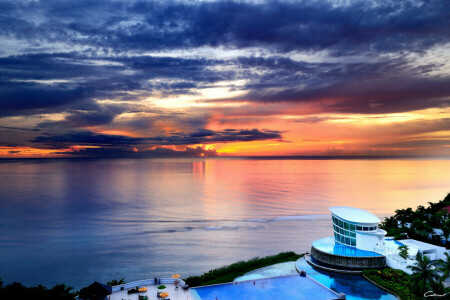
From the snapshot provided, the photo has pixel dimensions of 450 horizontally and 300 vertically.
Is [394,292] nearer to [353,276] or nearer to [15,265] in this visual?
[353,276]

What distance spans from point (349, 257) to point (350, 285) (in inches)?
205

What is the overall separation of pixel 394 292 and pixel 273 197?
86.8 metres

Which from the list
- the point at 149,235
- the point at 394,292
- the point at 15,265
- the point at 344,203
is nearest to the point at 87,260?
the point at 15,265

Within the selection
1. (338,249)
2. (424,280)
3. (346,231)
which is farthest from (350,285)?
(346,231)

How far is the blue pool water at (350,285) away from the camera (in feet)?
113

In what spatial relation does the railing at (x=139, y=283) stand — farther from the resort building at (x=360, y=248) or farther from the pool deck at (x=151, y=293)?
the resort building at (x=360, y=248)

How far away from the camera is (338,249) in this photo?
45.2 meters

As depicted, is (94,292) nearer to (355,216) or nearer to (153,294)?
(153,294)

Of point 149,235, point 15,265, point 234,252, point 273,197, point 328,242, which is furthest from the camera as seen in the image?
point 273,197

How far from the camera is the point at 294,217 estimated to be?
87812 millimetres

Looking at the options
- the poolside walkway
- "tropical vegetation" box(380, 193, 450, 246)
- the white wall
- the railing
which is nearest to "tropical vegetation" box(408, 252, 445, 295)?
the white wall

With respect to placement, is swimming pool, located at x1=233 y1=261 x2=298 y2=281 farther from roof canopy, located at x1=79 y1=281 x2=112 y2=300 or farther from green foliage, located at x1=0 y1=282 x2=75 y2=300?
green foliage, located at x1=0 y1=282 x2=75 y2=300

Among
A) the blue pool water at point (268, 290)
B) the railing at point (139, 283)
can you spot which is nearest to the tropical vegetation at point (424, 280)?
the blue pool water at point (268, 290)

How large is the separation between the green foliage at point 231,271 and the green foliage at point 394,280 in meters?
13.8
